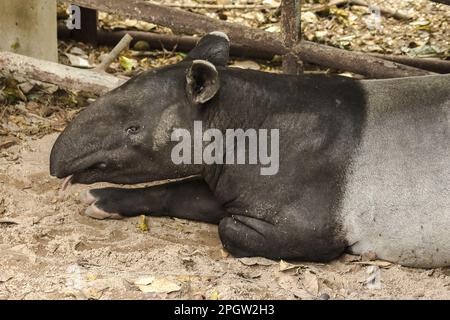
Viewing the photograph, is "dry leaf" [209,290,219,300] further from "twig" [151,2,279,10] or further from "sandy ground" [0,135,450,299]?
"twig" [151,2,279,10]

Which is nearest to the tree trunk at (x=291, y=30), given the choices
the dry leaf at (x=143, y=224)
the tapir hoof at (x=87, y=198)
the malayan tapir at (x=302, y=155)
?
the malayan tapir at (x=302, y=155)

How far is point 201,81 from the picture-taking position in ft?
20.9

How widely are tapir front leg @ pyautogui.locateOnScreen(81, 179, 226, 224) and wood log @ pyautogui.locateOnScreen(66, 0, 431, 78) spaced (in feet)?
5.62

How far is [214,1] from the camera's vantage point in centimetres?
1156

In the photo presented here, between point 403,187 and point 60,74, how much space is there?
3.33 m

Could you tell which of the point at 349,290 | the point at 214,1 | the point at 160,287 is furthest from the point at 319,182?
the point at 214,1

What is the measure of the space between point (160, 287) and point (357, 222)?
1.52 m

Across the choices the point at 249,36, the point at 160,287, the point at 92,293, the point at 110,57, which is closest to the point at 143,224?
the point at 160,287

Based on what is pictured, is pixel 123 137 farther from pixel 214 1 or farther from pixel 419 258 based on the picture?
pixel 214 1

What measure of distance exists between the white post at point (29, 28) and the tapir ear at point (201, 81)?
10.00 ft

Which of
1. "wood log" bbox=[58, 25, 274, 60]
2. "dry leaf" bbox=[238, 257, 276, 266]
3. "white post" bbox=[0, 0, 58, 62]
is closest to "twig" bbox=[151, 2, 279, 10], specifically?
"wood log" bbox=[58, 25, 274, 60]

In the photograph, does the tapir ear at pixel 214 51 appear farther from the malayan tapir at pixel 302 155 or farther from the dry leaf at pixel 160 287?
the dry leaf at pixel 160 287

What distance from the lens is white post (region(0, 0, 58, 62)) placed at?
8.84 m

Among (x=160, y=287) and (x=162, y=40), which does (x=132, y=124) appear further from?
(x=162, y=40)
